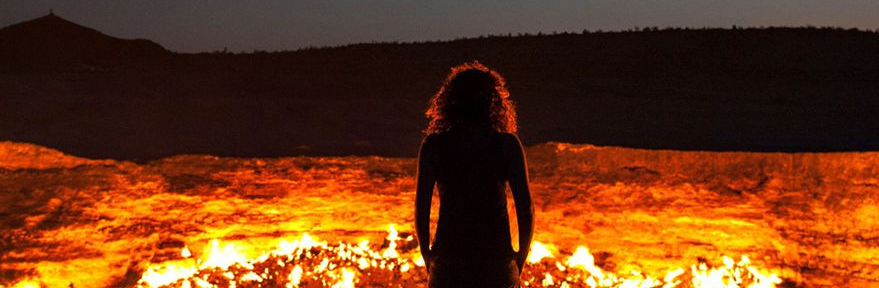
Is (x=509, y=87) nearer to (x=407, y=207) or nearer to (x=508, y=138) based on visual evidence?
(x=407, y=207)

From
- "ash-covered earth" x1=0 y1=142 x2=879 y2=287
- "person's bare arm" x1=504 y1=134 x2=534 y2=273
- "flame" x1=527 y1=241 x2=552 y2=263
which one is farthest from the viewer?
"flame" x1=527 y1=241 x2=552 y2=263

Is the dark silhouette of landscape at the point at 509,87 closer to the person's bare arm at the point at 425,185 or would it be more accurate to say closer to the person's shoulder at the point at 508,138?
the person's bare arm at the point at 425,185

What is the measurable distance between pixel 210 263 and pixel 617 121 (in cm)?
586

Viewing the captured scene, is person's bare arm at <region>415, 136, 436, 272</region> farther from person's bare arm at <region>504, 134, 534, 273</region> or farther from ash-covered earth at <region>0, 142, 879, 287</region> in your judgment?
ash-covered earth at <region>0, 142, 879, 287</region>

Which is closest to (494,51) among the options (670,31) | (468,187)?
(670,31)

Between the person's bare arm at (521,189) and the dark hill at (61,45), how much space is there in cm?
2708

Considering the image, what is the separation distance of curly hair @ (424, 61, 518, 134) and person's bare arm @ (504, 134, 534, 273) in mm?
133

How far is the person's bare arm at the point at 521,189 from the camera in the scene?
2668 mm

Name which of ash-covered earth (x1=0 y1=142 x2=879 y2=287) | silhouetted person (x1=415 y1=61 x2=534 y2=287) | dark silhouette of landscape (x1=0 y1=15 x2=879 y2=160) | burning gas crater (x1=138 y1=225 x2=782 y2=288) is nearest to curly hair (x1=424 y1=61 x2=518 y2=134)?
silhouetted person (x1=415 y1=61 x2=534 y2=287)

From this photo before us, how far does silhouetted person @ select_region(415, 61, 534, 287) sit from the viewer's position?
268 cm

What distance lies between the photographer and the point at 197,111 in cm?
914

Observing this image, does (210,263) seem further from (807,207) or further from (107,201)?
(807,207)

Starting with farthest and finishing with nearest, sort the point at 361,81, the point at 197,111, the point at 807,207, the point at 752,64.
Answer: the point at 752,64
the point at 361,81
the point at 197,111
the point at 807,207

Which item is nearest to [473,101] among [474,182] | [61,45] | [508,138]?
[508,138]
